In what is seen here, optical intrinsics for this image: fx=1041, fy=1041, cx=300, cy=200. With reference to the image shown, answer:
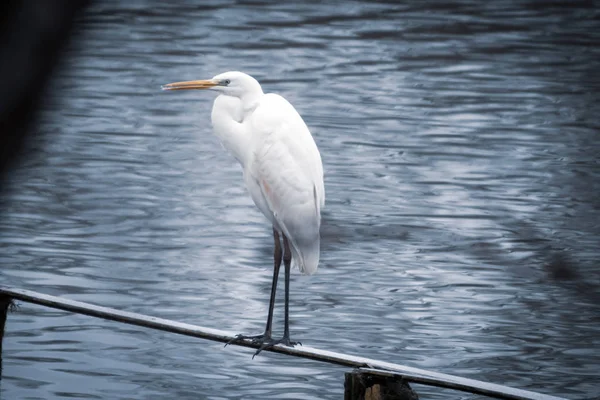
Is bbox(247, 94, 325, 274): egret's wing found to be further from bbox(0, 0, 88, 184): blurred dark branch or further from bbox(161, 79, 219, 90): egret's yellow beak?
bbox(0, 0, 88, 184): blurred dark branch

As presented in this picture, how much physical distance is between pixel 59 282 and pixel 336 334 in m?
1.48

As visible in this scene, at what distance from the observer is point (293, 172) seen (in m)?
2.67

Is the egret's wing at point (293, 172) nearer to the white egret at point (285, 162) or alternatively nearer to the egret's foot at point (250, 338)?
the white egret at point (285, 162)

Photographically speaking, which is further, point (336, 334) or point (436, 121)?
point (436, 121)

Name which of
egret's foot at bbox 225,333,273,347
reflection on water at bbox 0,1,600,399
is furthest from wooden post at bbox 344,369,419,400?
reflection on water at bbox 0,1,600,399

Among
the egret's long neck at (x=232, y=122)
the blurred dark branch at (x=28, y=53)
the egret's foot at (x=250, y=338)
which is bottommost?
the egret's foot at (x=250, y=338)

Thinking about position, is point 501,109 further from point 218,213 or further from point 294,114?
point 294,114

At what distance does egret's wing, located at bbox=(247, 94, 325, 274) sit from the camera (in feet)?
8.71

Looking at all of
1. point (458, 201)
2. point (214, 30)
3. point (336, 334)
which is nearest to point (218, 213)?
point (458, 201)

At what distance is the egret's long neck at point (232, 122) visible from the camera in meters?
2.74

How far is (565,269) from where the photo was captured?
5570 millimetres

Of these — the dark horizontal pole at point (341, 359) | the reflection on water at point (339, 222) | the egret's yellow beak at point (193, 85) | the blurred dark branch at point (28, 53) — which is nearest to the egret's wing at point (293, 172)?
the egret's yellow beak at point (193, 85)

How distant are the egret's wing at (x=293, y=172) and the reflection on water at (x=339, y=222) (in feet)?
2.56

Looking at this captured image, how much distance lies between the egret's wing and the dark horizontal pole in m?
0.40
